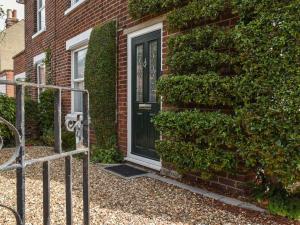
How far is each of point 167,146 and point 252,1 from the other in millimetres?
2191

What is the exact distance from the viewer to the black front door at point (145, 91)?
578 centimetres

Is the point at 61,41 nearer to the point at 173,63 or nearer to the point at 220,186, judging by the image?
the point at 173,63

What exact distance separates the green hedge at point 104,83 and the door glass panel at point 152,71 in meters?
1.04

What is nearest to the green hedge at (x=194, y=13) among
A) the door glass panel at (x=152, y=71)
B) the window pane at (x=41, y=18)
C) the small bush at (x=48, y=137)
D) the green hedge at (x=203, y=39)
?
the green hedge at (x=203, y=39)

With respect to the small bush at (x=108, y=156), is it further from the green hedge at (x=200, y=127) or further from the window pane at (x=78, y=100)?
the window pane at (x=78, y=100)

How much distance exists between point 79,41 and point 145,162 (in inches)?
150

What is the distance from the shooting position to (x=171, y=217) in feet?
11.8

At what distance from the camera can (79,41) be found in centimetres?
823

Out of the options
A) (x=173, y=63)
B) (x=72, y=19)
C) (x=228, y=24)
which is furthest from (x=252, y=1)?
(x=72, y=19)

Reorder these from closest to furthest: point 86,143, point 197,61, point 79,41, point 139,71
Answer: point 86,143 < point 197,61 < point 139,71 < point 79,41

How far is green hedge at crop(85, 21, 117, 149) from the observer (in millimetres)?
6590

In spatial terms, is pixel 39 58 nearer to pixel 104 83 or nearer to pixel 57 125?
pixel 104 83

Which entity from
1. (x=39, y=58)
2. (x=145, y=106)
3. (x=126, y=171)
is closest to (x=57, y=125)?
(x=126, y=171)

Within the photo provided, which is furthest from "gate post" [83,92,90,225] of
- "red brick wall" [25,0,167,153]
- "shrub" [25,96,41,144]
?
"shrub" [25,96,41,144]
